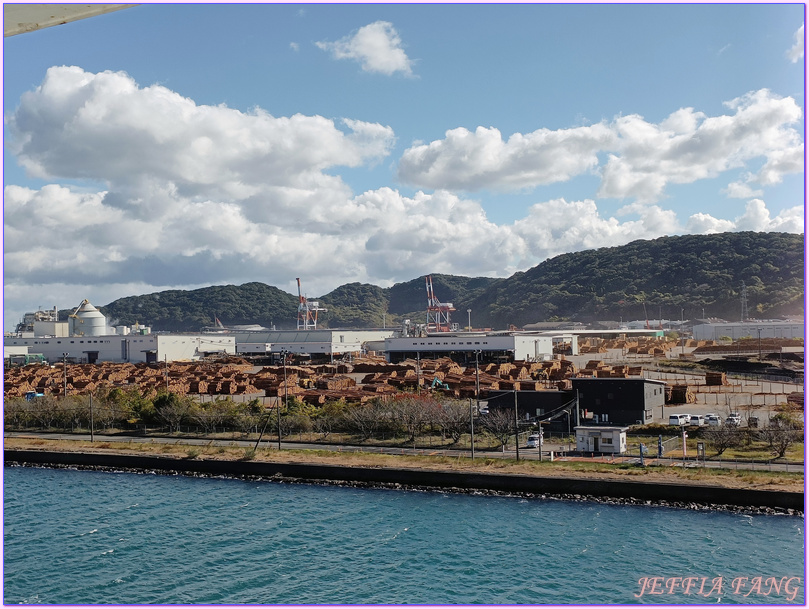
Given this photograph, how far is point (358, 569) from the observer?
17.5 feet

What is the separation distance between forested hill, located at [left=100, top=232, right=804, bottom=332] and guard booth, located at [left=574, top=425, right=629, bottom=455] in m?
29.0

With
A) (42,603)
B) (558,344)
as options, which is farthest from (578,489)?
(558,344)

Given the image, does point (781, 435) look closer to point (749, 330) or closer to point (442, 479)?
point (442, 479)

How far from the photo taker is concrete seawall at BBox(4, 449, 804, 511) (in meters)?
6.57

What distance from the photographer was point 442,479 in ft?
25.1

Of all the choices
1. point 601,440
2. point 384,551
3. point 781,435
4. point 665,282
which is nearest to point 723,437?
point 781,435

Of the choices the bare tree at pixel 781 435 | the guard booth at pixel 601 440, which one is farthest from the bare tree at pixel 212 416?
the bare tree at pixel 781 435

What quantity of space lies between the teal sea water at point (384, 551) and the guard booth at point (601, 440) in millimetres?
1553

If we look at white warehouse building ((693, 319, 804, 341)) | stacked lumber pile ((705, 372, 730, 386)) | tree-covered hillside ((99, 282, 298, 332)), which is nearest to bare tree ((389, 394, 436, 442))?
stacked lumber pile ((705, 372, 730, 386))

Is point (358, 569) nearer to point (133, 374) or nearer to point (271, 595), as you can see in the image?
point (271, 595)

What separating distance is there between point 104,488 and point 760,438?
7.64m

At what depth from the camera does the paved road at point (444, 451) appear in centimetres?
738

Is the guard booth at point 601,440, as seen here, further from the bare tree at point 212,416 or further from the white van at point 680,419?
the bare tree at point 212,416

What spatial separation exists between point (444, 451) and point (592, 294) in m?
41.8
